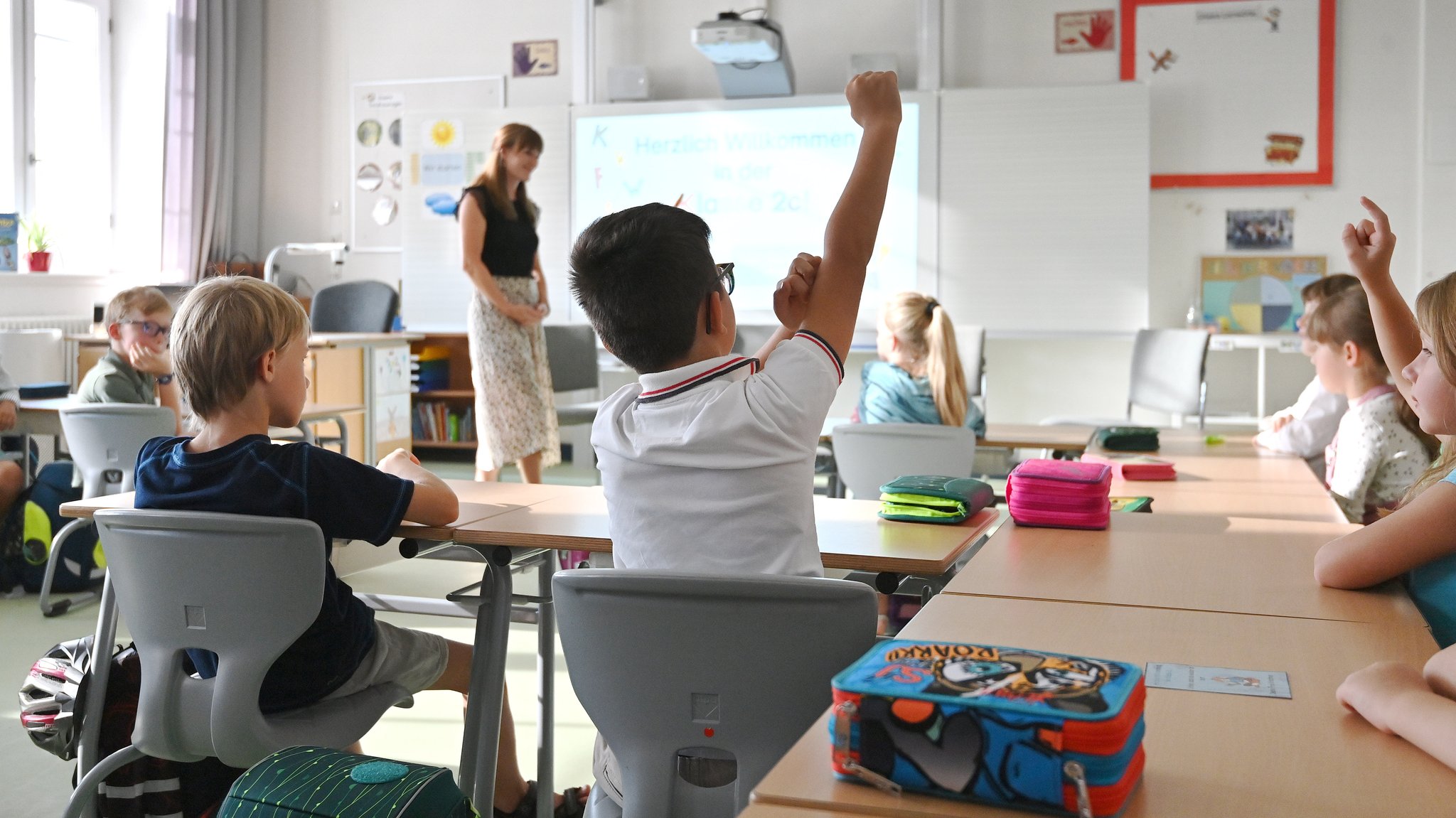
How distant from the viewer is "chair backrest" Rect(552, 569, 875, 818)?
112 cm

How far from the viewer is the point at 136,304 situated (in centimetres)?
349

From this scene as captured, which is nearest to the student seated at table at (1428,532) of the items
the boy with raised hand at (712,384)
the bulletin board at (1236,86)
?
the boy with raised hand at (712,384)

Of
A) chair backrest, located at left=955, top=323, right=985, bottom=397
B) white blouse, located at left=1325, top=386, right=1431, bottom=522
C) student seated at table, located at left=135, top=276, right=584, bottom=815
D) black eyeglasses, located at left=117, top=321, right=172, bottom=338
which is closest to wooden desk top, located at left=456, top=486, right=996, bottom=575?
student seated at table, located at left=135, top=276, right=584, bottom=815

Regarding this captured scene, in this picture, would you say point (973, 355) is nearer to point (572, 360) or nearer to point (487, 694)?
point (572, 360)

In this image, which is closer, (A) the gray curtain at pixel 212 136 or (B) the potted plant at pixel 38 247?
(B) the potted plant at pixel 38 247

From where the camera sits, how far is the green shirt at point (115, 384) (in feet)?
11.8

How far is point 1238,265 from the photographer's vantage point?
6.30m

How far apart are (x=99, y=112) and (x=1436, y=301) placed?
293 inches

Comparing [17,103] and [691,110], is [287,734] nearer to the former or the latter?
[691,110]

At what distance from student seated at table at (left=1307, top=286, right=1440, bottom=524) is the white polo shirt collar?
5.61ft

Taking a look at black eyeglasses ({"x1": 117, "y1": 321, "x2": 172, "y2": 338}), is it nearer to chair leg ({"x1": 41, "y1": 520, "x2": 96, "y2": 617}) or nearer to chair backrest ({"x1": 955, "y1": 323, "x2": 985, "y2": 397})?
chair leg ({"x1": 41, "y1": 520, "x2": 96, "y2": 617})

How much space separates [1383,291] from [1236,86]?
15.9ft

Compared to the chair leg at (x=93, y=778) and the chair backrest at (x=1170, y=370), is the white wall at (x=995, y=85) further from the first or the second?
the chair leg at (x=93, y=778)

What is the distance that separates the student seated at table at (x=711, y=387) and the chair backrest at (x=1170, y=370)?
3925mm
